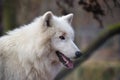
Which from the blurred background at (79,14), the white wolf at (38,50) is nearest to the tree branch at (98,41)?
the blurred background at (79,14)

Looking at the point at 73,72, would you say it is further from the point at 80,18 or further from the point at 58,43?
the point at 58,43

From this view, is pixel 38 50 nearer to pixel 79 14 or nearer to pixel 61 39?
pixel 61 39

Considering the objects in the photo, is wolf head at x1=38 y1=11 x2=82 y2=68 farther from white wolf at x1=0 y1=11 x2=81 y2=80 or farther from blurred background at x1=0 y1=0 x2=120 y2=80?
blurred background at x1=0 y1=0 x2=120 y2=80

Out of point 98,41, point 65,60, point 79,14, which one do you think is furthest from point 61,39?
point 98,41

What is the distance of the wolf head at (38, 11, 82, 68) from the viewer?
1193 cm

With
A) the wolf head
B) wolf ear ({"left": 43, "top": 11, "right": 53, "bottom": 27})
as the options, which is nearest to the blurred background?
the wolf head

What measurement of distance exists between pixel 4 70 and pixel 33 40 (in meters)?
0.79

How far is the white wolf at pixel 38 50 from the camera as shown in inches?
472

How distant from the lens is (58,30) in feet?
39.5

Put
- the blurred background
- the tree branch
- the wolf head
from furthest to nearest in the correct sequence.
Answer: the tree branch → the blurred background → the wolf head

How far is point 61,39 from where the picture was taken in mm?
12031

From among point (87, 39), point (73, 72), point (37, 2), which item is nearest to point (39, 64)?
point (37, 2)

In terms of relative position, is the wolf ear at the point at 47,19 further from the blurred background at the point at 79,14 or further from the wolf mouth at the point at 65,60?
the blurred background at the point at 79,14

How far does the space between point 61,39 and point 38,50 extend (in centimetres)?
48
